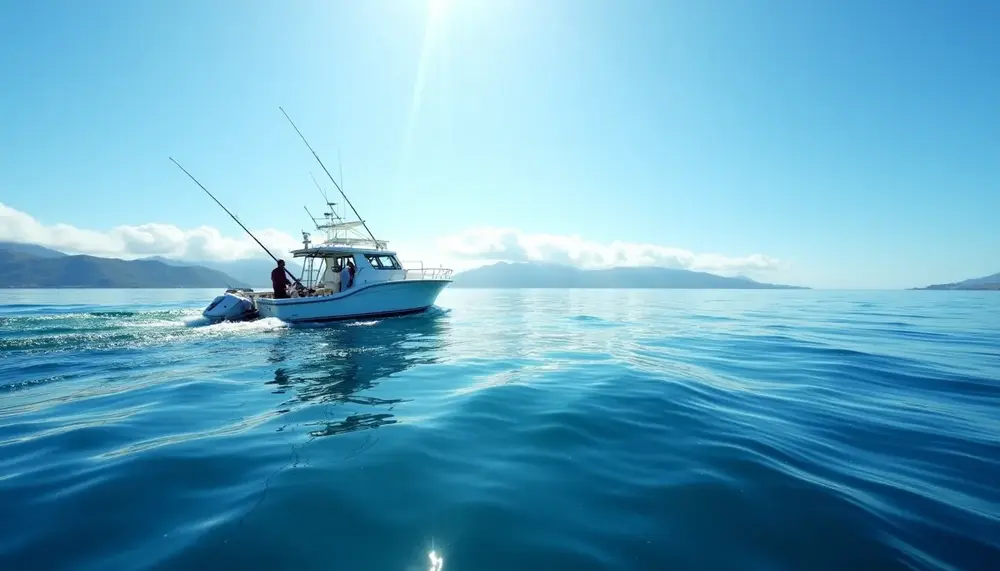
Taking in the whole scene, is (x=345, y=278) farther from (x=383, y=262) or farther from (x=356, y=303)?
(x=383, y=262)

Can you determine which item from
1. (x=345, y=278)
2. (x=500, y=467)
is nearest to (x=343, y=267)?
(x=345, y=278)

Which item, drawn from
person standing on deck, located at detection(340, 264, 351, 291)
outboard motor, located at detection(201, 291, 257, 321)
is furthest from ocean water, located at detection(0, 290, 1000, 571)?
person standing on deck, located at detection(340, 264, 351, 291)

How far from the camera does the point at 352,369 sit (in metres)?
9.20

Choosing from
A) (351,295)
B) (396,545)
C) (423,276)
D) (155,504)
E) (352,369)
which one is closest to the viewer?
(396,545)

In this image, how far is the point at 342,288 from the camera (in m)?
19.8

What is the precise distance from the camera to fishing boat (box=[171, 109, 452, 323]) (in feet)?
60.9

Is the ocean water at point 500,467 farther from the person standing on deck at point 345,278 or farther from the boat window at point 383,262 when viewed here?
the boat window at point 383,262

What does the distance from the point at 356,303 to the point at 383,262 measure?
322 cm

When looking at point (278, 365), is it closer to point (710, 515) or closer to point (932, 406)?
point (710, 515)

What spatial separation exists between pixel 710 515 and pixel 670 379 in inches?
190

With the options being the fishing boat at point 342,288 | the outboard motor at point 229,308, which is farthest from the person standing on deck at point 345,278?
the outboard motor at point 229,308

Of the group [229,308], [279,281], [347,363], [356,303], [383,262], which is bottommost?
[347,363]

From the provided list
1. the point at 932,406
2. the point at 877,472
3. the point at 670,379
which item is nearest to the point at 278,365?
the point at 670,379

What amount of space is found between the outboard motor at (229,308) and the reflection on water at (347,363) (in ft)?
18.0
